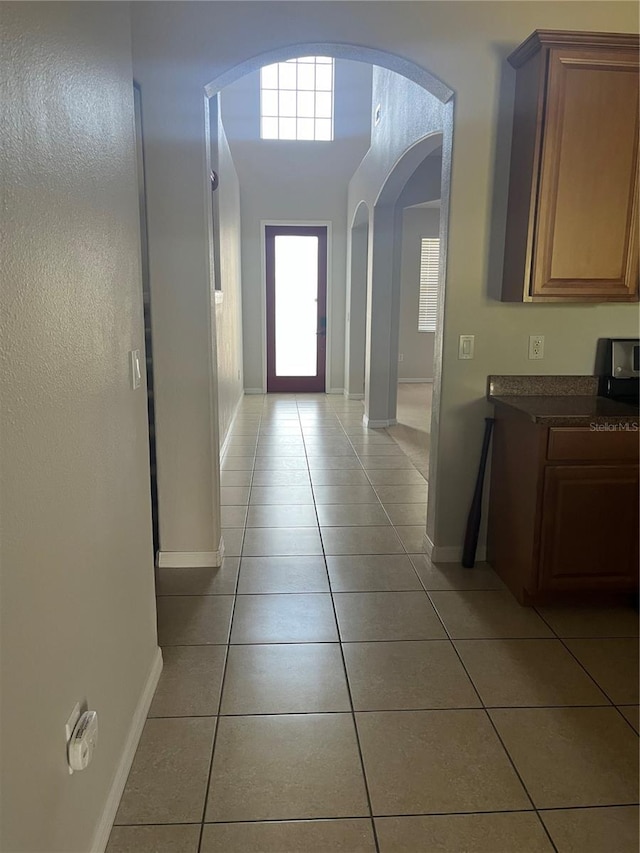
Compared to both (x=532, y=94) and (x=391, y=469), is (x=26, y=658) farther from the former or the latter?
(x=391, y=469)

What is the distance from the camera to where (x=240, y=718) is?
198 centimetres

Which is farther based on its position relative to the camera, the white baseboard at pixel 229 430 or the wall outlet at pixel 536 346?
the white baseboard at pixel 229 430

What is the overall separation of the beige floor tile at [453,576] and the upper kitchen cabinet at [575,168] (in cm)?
136

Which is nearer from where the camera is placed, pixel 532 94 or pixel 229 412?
pixel 532 94

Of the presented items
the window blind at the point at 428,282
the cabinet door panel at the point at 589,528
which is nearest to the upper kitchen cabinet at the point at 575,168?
the cabinet door panel at the point at 589,528

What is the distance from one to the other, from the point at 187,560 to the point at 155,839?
1.62m

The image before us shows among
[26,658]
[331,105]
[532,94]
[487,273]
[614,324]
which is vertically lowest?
[26,658]

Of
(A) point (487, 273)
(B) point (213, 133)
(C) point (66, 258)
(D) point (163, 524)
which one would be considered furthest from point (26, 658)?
(B) point (213, 133)

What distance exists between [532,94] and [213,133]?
2846 millimetres

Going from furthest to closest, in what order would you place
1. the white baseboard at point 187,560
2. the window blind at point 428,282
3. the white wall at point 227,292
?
the window blind at point 428,282 < the white wall at point 227,292 < the white baseboard at point 187,560

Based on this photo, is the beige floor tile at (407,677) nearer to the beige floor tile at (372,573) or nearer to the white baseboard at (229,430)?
the beige floor tile at (372,573)

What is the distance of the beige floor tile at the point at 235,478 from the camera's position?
14.7 ft

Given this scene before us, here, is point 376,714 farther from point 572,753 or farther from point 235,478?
point 235,478

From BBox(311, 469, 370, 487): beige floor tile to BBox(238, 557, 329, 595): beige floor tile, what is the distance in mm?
1309
